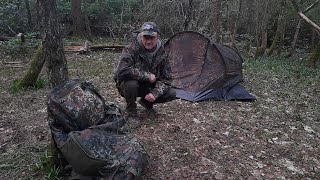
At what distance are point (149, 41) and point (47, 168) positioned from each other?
6.95 feet

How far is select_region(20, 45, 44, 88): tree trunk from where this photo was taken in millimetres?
6250

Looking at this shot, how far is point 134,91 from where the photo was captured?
15.6ft

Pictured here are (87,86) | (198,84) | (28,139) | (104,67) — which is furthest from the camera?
(104,67)

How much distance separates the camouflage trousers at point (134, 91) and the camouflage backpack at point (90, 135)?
44.1 inches

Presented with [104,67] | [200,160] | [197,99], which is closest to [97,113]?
[200,160]

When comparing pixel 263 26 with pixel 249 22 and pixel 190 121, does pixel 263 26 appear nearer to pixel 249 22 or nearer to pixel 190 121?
pixel 249 22

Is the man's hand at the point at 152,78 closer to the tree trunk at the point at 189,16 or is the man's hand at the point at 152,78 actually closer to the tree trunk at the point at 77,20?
the tree trunk at the point at 189,16

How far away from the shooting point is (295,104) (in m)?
6.31

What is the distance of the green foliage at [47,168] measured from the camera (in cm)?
334

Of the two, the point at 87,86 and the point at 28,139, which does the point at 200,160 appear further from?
the point at 28,139

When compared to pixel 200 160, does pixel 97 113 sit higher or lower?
higher

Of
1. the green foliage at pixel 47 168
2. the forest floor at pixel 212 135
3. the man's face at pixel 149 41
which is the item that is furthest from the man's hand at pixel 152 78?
the green foliage at pixel 47 168

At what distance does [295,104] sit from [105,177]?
4.50 m

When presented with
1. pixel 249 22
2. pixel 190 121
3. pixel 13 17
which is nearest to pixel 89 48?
pixel 13 17
